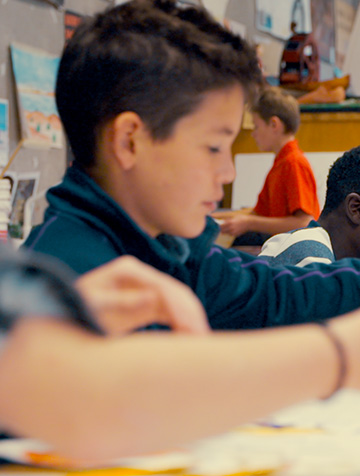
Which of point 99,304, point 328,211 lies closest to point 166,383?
point 99,304

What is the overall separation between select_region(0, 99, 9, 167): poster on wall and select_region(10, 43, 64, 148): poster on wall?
0.05 meters

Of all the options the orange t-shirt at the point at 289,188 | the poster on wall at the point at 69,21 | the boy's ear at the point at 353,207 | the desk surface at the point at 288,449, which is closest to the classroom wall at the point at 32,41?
the poster on wall at the point at 69,21

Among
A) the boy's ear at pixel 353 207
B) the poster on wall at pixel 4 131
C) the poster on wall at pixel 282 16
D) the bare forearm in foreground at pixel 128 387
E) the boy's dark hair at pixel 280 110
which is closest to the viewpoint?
the bare forearm in foreground at pixel 128 387

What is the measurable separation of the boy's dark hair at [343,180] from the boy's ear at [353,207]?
0.07 feet

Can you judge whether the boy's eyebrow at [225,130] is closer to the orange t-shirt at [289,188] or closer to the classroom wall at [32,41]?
the classroom wall at [32,41]

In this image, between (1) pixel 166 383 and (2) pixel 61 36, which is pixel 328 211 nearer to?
(2) pixel 61 36

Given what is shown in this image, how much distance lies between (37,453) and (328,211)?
1.29 meters

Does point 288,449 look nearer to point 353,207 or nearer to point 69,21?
point 353,207

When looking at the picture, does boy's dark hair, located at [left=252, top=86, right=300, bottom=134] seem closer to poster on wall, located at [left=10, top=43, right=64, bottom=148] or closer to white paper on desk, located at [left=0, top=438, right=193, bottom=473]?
poster on wall, located at [left=10, top=43, right=64, bottom=148]

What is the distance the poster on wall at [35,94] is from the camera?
6.58 ft

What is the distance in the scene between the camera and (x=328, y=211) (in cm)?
153

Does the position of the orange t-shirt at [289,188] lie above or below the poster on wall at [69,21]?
below

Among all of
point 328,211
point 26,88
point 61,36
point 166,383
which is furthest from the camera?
point 61,36

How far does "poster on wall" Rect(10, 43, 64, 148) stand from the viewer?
2.01m
